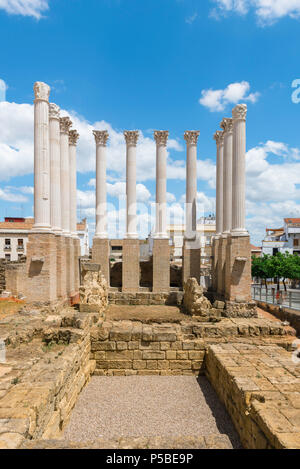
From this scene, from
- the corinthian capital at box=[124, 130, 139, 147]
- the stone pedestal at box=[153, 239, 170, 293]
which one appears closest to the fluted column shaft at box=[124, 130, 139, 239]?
the corinthian capital at box=[124, 130, 139, 147]

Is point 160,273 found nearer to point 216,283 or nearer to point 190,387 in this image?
point 216,283

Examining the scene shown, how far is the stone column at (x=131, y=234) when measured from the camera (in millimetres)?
16312

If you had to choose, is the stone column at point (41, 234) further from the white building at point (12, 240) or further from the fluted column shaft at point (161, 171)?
the white building at point (12, 240)

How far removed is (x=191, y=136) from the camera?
17.6 meters

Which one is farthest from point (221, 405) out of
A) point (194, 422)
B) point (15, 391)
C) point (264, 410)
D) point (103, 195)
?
point (103, 195)

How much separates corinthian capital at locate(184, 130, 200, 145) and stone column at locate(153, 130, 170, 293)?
1.36 m

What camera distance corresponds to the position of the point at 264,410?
436 cm

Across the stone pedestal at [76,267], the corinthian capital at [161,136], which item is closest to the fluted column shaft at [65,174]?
the stone pedestal at [76,267]

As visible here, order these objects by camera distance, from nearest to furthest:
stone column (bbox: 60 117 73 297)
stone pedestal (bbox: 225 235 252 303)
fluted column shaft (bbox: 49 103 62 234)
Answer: stone pedestal (bbox: 225 235 252 303) < fluted column shaft (bbox: 49 103 62 234) < stone column (bbox: 60 117 73 297)

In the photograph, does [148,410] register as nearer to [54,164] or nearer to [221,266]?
[221,266]

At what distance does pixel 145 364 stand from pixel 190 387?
1.47 m

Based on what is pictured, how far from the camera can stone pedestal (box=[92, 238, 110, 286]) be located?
1644 cm

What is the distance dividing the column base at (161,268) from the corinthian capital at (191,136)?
670cm

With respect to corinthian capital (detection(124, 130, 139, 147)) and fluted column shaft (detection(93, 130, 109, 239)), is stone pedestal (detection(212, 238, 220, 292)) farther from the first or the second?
corinthian capital (detection(124, 130, 139, 147))
